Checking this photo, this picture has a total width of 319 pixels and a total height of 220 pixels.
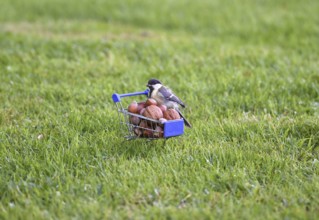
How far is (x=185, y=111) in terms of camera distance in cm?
577

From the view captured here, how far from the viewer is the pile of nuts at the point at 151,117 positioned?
4473 millimetres

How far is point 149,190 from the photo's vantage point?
13.1 feet

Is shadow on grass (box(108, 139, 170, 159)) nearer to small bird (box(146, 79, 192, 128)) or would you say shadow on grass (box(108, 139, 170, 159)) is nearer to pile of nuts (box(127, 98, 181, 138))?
pile of nuts (box(127, 98, 181, 138))

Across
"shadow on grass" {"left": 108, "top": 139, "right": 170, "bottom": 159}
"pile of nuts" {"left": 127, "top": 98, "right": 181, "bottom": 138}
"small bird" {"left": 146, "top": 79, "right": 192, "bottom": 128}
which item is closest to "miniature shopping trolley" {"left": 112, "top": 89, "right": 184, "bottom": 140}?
"pile of nuts" {"left": 127, "top": 98, "right": 181, "bottom": 138}

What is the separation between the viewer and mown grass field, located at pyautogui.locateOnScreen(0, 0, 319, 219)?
12.9 ft

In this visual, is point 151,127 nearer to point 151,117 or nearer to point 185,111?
point 151,117

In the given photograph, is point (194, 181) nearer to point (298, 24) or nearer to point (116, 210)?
point (116, 210)

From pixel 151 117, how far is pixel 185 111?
136 centimetres

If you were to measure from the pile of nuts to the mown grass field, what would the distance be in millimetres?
200

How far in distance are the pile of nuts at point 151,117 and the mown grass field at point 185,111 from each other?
20 centimetres

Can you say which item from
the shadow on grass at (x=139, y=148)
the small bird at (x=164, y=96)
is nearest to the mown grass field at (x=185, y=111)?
the shadow on grass at (x=139, y=148)

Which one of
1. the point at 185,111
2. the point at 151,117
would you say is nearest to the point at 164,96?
the point at 151,117

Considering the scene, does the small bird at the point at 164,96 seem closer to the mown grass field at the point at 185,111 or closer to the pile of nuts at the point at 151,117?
the pile of nuts at the point at 151,117

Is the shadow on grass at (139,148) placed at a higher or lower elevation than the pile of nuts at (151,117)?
lower
